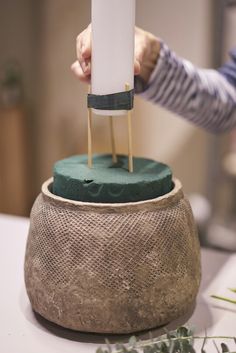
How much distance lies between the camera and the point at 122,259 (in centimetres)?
60

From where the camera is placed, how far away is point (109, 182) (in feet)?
2.04

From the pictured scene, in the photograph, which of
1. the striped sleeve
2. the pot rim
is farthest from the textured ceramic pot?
the striped sleeve

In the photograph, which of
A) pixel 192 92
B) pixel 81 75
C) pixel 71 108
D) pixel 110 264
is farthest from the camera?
pixel 71 108

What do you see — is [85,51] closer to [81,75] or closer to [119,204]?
[81,75]

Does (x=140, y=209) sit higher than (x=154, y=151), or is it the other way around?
(x=140, y=209)

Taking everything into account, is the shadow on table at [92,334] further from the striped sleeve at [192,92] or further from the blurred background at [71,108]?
the blurred background at [71,108]

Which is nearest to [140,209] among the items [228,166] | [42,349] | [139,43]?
[42,349]

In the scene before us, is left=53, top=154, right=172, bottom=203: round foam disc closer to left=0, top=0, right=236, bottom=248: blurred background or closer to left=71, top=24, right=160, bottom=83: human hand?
left=71, top=24, right=160, bottom=83: human hand

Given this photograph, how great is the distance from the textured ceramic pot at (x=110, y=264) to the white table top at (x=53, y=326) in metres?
0.03

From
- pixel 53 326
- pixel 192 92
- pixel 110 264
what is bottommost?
pixel 53 326

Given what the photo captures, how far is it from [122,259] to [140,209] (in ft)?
0.20

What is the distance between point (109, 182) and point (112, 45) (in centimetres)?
17

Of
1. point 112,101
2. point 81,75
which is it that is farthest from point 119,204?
point 81,75

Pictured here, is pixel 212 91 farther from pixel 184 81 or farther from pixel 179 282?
pixel 179 282
